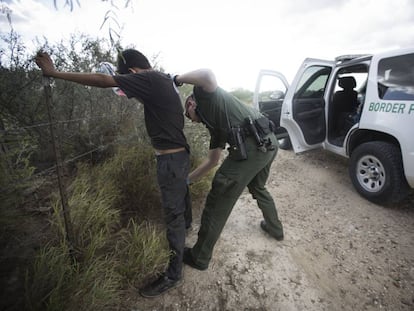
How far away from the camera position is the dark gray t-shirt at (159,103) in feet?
4.59

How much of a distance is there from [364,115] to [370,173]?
→ 2.60 ft

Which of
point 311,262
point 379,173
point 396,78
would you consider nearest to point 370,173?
point 379,173

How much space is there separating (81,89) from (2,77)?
2.82ft

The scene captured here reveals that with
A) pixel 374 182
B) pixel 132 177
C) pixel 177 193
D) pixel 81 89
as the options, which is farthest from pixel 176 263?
pixel 374 182

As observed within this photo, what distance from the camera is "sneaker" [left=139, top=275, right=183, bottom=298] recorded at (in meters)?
1.65

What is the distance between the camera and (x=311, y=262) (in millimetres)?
2039

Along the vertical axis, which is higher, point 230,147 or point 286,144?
point 230,147

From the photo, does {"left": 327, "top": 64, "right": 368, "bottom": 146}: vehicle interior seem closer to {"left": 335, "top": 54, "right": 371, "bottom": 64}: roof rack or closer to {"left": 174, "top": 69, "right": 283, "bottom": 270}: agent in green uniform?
{"left": 335, "top": 54, "right": 371, "bottom": 64}: roof rack

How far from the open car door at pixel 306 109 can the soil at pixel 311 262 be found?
1.11 metres

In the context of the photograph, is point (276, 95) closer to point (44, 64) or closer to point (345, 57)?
point (345, 57)

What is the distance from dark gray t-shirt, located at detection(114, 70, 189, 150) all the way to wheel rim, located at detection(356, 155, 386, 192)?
262 centimetres

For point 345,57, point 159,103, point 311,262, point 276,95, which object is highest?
point 345,57

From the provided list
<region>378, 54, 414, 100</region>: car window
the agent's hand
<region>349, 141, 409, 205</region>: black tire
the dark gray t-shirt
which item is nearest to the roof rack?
<region>378, 54, 414, 100</region>: car window

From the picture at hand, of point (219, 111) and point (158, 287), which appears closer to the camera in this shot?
point (158, 287)
